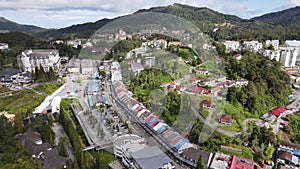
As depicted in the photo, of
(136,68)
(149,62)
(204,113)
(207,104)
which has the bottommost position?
(204,113)

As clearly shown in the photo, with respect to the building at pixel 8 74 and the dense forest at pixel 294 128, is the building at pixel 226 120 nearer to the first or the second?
the dense forest at pixel 294 128

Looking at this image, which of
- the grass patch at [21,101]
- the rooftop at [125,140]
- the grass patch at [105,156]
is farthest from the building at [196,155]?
the grass patch at [21,101]

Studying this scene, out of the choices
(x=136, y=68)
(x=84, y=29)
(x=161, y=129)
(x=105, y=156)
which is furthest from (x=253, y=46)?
(x=84, y=29)

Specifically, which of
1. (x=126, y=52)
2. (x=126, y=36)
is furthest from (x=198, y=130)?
(x=126, y=36)

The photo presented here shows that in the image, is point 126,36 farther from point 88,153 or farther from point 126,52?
point 88,153

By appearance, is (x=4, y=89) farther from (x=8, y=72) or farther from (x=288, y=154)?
(x=288, y=154)

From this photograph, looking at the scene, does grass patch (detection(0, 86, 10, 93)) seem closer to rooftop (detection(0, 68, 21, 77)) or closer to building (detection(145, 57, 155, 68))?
rooftop (detection(0, 68, 21, 77))
